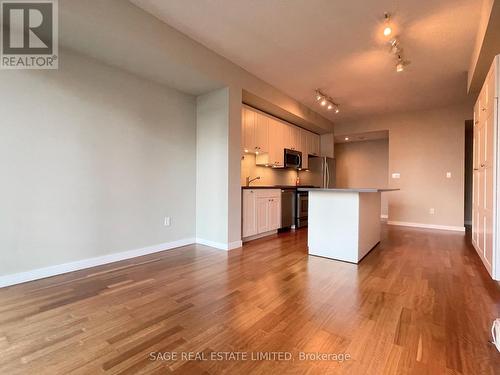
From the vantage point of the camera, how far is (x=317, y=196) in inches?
125

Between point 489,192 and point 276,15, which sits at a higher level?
point 276,15

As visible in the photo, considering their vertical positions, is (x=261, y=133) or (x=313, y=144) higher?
(x=313, y=144)

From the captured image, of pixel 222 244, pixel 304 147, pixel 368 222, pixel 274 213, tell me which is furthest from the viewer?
pixel 304 147

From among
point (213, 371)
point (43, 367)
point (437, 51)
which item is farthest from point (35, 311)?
point (437, 51)

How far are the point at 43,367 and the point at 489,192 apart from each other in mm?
3891

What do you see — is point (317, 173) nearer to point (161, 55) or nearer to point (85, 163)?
point (161, 55)

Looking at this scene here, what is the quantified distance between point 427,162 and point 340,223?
3879mm

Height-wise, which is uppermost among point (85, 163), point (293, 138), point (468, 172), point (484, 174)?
point (293, 138)

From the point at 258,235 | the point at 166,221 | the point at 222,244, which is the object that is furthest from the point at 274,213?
the point at 166,221

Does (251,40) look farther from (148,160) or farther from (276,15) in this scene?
(148,160)

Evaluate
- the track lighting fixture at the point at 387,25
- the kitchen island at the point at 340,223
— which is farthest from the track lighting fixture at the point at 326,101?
the kitchen island at the point at 340,223

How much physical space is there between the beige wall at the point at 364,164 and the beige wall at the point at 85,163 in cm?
564

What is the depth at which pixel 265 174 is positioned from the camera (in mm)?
5160

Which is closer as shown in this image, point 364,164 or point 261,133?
point 261,133
